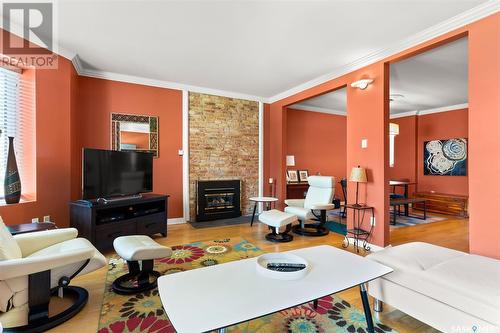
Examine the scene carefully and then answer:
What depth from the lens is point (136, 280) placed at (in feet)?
7.81

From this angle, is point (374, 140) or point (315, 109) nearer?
point (374, 140)

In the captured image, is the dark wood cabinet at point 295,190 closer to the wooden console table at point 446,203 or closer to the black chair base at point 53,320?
the wooden console table at point 446,203

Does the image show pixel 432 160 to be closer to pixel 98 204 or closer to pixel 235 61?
pixel 235 61

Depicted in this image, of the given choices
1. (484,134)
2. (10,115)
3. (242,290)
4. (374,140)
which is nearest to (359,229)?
(374,140)

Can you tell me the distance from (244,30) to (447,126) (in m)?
5.93

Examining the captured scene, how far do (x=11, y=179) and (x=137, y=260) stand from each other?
181 cm

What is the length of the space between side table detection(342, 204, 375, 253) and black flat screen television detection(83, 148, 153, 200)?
3047 mm

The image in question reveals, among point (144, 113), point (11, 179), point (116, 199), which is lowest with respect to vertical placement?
point (116, 199)

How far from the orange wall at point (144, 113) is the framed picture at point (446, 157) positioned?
241 inches

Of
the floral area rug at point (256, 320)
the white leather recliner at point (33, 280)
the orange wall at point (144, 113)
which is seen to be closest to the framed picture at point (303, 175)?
the orange wall at point (144, 113)

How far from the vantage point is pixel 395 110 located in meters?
6.60

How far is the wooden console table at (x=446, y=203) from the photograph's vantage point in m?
5.36

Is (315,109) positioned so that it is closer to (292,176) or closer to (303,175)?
(303,175)

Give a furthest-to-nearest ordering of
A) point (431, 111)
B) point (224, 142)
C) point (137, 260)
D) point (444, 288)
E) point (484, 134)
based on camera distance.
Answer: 1. point (431, 111)
2. point (224, 142)
3. point (484, 134)
4. point (137, 260)
5. point (444, 288)
